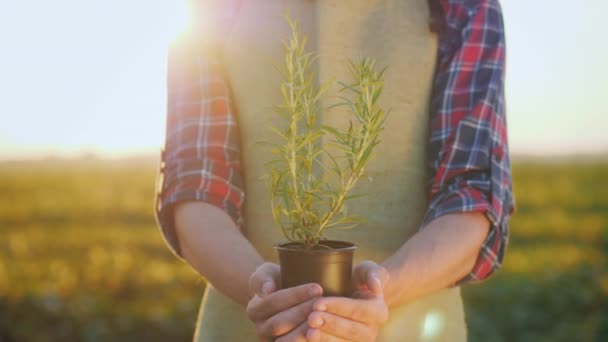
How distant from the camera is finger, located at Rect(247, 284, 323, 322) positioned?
1.19 metres

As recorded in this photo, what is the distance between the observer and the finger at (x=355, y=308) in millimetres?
1206

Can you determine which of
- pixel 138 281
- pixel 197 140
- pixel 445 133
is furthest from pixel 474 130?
pixel 138 281

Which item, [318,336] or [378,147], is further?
[378,147]

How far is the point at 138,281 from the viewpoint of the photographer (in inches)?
232

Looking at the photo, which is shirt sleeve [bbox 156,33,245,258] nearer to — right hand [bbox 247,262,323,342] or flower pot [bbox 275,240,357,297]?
right hand [bbox 247,262,323,342]

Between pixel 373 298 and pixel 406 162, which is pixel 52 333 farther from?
pixel 373 298

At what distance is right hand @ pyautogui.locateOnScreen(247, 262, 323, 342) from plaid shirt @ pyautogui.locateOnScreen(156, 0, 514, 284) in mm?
479

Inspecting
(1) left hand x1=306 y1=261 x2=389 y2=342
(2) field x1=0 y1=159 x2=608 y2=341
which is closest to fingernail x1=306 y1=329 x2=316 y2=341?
(1) left hand x1=306 y1=261 x2=389 y2=342

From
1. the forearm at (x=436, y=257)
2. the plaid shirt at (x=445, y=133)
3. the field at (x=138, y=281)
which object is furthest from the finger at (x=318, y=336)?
the field at (x=138, y=281)

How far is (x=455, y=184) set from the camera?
1.75 meters

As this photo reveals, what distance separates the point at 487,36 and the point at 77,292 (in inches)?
186

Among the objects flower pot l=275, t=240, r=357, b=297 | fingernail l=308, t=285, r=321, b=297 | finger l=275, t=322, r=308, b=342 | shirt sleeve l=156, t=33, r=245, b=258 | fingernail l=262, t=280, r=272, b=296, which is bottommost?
finger l=275, t=322, r=308, b=342

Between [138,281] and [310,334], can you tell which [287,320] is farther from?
[138,281]

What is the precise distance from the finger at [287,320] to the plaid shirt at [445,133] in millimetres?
548
